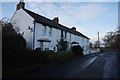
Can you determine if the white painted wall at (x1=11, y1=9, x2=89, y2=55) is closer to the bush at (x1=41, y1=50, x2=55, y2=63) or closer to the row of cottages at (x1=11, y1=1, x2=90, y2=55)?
the row of cottages at (x1=11, y1=1, x2=90, y2=55)

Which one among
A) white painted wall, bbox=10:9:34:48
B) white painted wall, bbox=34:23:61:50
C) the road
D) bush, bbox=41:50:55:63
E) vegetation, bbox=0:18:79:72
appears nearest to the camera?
the road

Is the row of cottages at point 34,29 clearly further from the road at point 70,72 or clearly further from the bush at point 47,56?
the road at point 70,72

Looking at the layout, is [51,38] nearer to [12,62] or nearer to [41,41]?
[41,41]

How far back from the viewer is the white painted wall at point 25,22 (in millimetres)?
28703

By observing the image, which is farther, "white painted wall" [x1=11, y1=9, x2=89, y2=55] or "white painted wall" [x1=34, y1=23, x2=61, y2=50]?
"white painted wall" [x1=34, y1=23, x2=61, y2=50]

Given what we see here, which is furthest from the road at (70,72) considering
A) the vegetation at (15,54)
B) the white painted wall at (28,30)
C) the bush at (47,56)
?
the white painted wall at (28,30)

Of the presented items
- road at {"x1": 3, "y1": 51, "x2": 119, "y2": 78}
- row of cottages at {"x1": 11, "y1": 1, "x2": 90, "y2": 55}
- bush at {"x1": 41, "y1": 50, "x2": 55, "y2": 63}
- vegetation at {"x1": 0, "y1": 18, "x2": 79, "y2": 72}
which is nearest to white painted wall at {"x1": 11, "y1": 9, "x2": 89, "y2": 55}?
row of cottages at {"x1": 11, "y1": 1, "x2": 90, "y2": 55}

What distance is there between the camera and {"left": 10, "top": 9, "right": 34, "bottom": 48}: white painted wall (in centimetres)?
2870

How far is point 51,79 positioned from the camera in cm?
1145

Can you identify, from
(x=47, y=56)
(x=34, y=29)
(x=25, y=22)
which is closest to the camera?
(x=47, y=56)

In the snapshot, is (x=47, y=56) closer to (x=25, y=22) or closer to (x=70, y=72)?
(x=25, y=22)

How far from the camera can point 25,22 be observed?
30016mm

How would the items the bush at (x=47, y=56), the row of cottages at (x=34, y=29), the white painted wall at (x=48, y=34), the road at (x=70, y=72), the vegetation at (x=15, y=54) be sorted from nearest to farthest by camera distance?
the road at (x=70, y=72)
the vegetation at (x=15, y=54)
the bush at (x=47, y=56)
the row of cottages at (x=34, y=29)
the white painted wall at (x=48, y=34)

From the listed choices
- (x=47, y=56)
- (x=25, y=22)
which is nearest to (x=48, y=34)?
(x=25, y=22)
